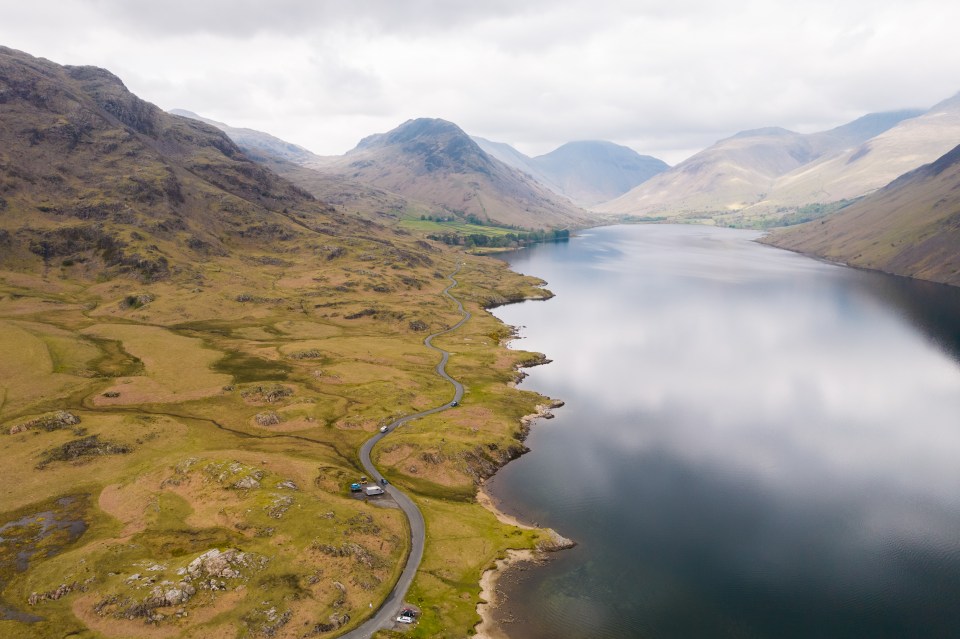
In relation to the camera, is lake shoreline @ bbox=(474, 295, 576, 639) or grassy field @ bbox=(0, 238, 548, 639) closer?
grassy field @ bbox=(0, 238, 548, 639)

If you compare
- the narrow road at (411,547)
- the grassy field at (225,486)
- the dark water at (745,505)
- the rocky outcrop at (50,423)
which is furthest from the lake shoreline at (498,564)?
the rocky outcrop at (50,423)

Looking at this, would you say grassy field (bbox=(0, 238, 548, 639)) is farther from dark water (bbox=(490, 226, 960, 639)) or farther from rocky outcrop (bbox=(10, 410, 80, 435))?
dark water (bbox=(490, 226, 960, 639))

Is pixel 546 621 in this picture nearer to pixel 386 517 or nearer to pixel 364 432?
pixel 386 517

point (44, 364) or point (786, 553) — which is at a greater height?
point (44, 364)

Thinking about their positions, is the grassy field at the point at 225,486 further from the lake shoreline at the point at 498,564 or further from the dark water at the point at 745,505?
the dark water at the point at 745,505

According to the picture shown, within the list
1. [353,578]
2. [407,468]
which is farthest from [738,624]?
[407,468]

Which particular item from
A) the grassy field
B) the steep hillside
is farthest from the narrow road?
the grassy field

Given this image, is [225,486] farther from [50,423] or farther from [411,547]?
[50,423]

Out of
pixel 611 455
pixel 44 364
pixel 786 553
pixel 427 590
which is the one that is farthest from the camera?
pixel 44 364
